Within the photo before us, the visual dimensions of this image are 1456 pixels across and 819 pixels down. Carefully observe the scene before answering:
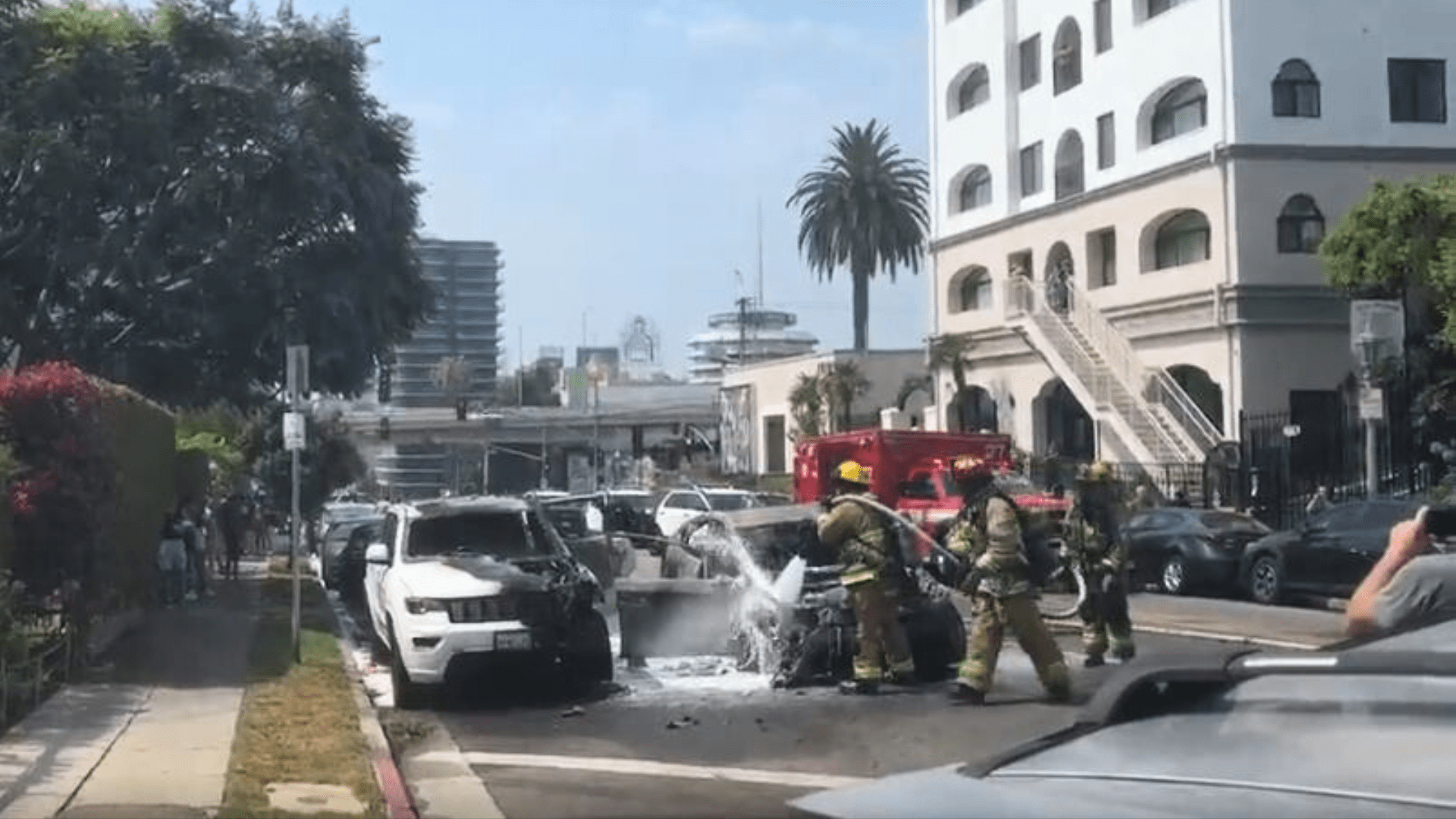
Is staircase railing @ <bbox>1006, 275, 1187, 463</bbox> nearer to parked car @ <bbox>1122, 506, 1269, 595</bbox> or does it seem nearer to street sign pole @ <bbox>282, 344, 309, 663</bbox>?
parked car @ <bbox>1122, 506, 1269, 595</bbox>

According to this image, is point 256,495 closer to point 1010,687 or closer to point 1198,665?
point 1010,687

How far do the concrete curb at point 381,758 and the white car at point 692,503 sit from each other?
20.5 meters

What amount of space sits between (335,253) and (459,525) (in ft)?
45.2

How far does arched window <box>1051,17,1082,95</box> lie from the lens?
48250 millimetres

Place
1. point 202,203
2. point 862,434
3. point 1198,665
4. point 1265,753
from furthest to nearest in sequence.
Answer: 1. point 862,434
2. point 202,203
3. point 1198,665
4. point 1265,753

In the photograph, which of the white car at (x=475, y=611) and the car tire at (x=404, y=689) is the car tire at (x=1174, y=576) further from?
the car tire at (x=404, y=689)

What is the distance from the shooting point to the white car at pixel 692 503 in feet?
129

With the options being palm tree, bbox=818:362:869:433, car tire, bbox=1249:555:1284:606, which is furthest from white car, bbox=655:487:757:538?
palm tree, bbox=818:362:869:433

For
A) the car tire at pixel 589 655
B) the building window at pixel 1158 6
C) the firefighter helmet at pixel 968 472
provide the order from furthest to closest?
the building window at pixel 1158 6, the car tire at pixel 589 655, the firefighter helmet at pixel 968 472

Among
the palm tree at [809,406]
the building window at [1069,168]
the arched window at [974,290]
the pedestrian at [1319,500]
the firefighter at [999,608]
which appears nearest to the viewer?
the firefighter at [999,608]

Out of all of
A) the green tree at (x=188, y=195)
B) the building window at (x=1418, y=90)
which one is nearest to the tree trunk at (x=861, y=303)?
the building window at (x=1418, y=90)

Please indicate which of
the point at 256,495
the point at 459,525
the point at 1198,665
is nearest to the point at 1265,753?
the point at 1198,665

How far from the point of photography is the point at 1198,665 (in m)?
2.98

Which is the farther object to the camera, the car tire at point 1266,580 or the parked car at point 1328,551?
the car tire at point 1266,580
